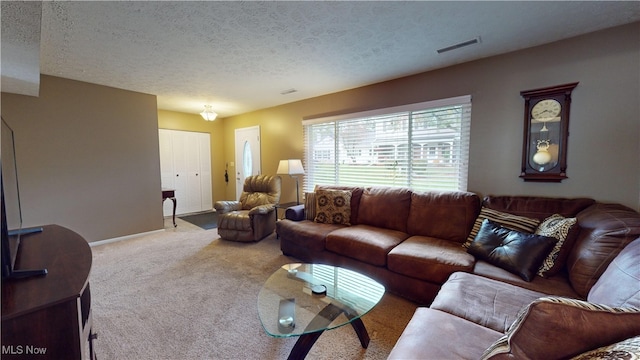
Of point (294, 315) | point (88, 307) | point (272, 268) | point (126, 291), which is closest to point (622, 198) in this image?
point (294, 315)

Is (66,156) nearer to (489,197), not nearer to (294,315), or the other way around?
(294,315)

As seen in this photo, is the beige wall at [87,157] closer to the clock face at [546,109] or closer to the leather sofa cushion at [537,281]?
the leather sofa cushion at [537,281]

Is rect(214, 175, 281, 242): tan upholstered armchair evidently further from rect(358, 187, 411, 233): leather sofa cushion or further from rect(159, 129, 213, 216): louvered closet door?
rect(159, 129, 213, 216): louvered closet door

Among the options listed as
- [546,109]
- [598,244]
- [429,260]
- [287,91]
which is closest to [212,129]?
[287,91]

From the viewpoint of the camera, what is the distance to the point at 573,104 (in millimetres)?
2260

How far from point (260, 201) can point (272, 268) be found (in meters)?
1.63

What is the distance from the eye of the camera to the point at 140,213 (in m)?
4.11

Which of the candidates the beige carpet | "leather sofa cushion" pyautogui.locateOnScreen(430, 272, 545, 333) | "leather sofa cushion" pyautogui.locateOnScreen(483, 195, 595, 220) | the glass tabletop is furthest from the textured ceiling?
the beige carpet

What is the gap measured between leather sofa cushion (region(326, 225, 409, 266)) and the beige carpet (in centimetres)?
40

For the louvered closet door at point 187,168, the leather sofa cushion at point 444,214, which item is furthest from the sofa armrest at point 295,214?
the louvered closet door at point 187,168

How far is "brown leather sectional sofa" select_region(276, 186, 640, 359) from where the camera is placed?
745 mm

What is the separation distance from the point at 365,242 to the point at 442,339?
139 cm

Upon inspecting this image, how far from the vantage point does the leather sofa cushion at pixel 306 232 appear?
2.86 meters

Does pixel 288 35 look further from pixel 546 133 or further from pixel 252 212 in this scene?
pixel 546 133
